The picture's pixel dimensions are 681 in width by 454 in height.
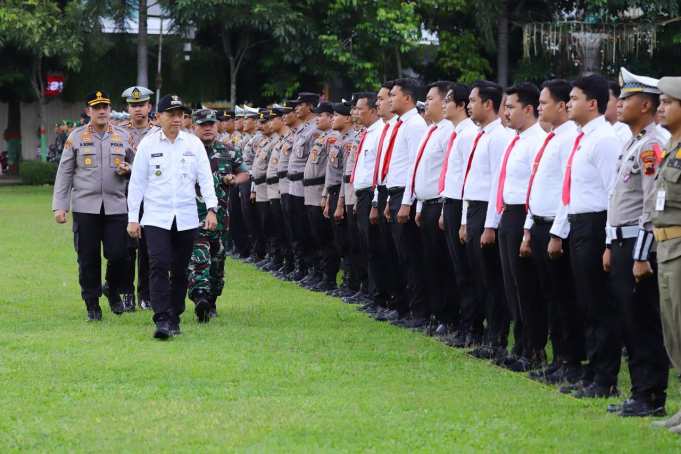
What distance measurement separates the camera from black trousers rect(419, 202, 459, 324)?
1244 cm

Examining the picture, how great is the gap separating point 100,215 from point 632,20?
1017 inches

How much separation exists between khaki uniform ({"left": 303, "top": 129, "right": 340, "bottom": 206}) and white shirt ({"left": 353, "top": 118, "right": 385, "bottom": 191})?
2.21m

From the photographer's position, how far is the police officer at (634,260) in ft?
27.9

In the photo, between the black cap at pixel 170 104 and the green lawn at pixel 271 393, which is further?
the black cap at pixel 170 104

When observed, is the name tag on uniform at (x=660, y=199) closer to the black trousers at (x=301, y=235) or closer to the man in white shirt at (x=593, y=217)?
the man in white shirt at (x=593, y=217)

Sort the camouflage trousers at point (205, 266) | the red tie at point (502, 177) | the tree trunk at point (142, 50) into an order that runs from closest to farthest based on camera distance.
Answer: the red tie at point (502, 177) < the camouflage trousers at point (205, 266) < the tree trunk at point (142, 50)

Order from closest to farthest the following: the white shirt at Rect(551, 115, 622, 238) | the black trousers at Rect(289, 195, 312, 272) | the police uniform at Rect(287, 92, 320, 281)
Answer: the white shirt at Rect(551, 115, 622, 238), the police uniform at Rect(287, 92, 320, 281), the black trousers at Rect(289, 195, 312, 272)

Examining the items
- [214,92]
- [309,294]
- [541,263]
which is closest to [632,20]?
[214,92]

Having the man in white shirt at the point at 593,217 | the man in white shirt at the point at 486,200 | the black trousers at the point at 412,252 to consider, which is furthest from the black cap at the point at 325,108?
the man in white shirt at the point at 593,217

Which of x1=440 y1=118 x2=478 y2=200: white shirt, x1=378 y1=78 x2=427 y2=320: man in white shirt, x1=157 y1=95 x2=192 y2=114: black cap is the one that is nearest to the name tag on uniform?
x1=440 y1=118 x2=478 y2=200: white shirt

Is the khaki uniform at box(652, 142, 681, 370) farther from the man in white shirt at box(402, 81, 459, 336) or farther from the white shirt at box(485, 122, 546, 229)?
the man in white shirt at box(402, 81, 459, 336)

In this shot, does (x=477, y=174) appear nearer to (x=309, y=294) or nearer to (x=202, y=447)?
(x=202, y=447)

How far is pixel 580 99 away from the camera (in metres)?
9.29

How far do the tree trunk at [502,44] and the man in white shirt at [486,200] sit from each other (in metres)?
27.3
